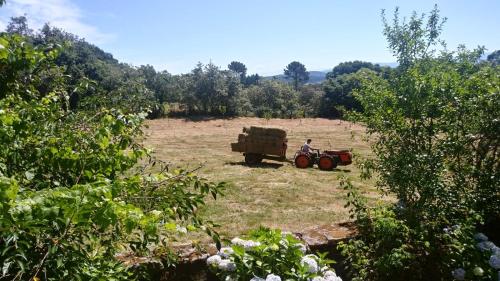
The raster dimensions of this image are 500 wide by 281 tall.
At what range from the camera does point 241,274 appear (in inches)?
128

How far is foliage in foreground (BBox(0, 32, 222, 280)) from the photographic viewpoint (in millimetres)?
1778

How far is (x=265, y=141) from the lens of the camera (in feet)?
49.3

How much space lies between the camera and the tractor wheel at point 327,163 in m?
14.5

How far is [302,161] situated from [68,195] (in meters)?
13.4

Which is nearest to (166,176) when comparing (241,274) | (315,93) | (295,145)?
(241,274)

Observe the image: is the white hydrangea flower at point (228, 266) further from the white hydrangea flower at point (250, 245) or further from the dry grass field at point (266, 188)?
the dry grass field at point (266, 188)

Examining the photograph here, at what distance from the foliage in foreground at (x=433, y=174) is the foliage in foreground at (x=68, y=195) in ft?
9.23

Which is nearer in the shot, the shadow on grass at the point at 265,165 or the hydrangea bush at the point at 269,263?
the hydrangea bush at the point at 269,263

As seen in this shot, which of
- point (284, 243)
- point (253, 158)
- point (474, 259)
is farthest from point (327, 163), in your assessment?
point (284, 243)

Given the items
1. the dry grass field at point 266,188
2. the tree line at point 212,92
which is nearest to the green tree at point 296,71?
the tree line at point 212,92

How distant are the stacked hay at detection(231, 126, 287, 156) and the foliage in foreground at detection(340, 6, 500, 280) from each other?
8.11 metres

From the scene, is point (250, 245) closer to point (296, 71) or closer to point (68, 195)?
point (68, 195)

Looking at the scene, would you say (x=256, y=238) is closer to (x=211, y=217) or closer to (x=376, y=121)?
(x=376, y=121)

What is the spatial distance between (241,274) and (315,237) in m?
2.66
